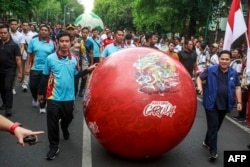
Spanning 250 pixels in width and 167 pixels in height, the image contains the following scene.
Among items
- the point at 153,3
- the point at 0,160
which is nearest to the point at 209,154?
the point at 0,160

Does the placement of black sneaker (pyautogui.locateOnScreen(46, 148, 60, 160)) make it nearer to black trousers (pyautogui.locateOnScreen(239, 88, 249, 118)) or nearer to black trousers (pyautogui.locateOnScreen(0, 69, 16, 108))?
black trousers (pyautogui.locateOnScreen(0, 69, 16, 108))

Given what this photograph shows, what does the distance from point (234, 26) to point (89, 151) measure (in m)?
4.31

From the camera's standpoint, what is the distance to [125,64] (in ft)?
19.1

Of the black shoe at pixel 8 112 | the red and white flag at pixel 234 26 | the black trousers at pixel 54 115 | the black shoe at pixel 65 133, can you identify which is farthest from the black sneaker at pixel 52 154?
the red and white flag at pixel 234 26

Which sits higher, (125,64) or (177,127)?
(125,64)

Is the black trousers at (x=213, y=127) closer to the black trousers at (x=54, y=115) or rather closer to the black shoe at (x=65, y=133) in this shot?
the black trousers at (x=54, y=115)

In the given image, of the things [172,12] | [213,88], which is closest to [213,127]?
[213,88]

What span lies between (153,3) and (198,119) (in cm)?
2110

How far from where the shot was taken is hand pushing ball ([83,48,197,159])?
18.2ft

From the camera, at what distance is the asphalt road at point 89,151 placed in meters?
6.03

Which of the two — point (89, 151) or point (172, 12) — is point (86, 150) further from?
point (172, 12)

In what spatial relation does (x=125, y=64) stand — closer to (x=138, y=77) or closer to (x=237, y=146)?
(x=138, y=77)

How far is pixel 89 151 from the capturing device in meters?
6.57

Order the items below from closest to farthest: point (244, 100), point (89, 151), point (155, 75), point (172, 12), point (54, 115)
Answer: point (155, 75), point (54, 115), point (89, 151), point (244, 100), point (172, 12)
